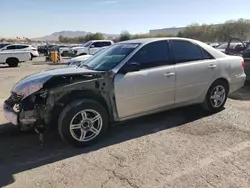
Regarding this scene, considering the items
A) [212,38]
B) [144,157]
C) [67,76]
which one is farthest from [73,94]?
[212,38]

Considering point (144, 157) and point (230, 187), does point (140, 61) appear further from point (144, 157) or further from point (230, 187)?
point (230, 187)

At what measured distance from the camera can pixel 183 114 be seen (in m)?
6.15

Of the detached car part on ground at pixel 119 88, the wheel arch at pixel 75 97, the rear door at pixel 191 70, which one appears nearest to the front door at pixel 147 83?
the detached car part on ground at pixel 119 88

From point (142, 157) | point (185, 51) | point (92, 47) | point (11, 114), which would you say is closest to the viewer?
point (142, 157)

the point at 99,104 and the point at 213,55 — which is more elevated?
the point at 213,55

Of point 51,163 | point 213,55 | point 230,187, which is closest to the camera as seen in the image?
point 230,187

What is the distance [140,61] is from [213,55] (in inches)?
71.5

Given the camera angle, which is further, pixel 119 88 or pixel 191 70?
pixel 191 70

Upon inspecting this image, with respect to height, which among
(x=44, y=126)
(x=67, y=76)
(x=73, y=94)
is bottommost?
(x=44, y=126)

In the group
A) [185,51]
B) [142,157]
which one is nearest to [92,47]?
[185,51]

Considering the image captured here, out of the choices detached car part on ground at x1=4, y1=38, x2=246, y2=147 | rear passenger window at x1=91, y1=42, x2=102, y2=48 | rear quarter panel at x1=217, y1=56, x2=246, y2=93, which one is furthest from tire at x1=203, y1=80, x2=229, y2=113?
rear passenger window at x1=91, y1=42, x2=102, y2=48

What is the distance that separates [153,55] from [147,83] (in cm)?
59

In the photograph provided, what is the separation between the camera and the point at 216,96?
20.1ft

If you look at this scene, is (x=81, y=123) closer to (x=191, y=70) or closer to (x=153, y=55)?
(x=153, y=55)
